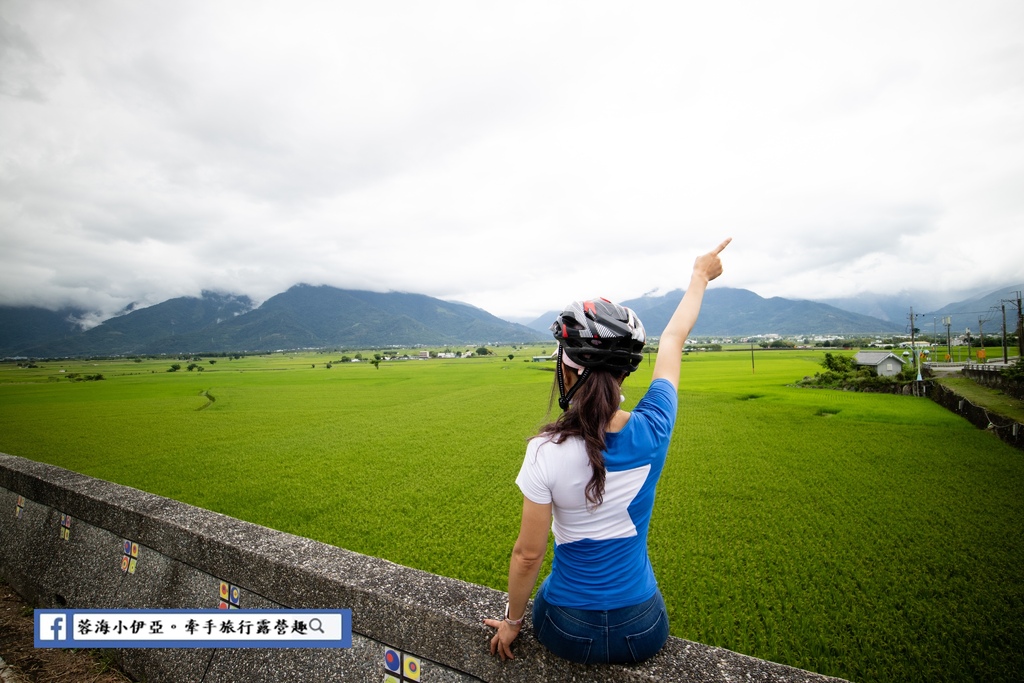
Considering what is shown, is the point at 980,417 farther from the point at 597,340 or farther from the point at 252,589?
the point at 252,589

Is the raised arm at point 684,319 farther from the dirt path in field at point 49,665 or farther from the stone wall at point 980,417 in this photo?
the stone wall at point 980,417

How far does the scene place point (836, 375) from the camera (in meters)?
31.4

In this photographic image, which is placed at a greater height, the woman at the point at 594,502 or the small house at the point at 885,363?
the woman at the point at 594,502

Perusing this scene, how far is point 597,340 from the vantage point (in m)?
1.55

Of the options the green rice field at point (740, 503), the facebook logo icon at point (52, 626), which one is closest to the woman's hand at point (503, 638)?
the green rice field at point (740, 503)

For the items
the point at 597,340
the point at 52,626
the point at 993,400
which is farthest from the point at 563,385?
the point at 993,400

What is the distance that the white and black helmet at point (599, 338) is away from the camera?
1546mm

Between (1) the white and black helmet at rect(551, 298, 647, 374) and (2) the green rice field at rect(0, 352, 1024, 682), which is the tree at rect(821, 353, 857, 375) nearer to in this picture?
(2) the green rice field at rect(0, 352, 1024, 682)

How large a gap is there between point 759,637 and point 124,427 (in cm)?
2174

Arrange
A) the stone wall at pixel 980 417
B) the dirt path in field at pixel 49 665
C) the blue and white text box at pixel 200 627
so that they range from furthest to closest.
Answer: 1. the stone wall at pixel 980 417
2. the dirt path in field at pixel 49 665
3. the blue and white text box at pixel 200 627

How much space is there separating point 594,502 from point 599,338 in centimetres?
55

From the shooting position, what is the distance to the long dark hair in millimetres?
1410

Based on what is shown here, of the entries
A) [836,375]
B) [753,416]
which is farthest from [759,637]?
[836,375]

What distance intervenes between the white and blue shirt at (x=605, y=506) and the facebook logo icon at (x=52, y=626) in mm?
3120
